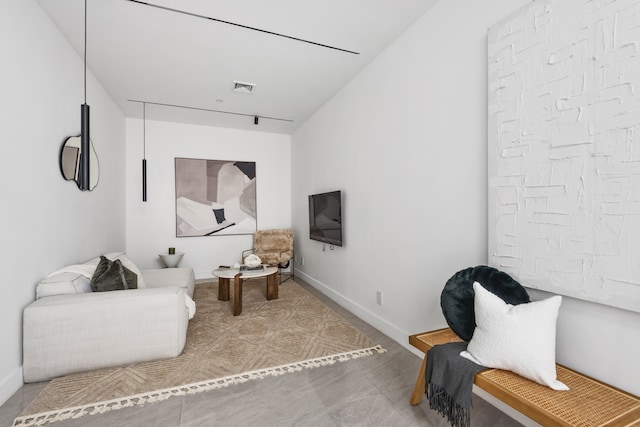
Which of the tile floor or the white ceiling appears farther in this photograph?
the white ceiling

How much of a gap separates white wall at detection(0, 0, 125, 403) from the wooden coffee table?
145 centimetres

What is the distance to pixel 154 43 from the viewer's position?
279cm

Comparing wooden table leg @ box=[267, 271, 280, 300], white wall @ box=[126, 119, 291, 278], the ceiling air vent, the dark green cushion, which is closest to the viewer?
the dark green cushion

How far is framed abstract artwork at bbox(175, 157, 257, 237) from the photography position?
529cm

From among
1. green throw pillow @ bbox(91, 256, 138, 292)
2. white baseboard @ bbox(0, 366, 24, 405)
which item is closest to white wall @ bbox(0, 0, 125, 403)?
white baseboard @ bbox(0, 366, 24, 405)

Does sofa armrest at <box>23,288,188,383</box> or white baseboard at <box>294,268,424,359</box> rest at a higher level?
sofa armrest at <box>23,288,188,383</box>

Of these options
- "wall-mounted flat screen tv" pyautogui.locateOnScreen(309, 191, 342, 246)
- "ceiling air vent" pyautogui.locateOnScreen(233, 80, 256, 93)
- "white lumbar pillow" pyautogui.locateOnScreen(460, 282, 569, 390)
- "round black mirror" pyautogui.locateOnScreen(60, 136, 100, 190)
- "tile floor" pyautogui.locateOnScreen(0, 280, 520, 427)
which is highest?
"ceiling air vent" pyautogui.locateOnScreen(233, 80, 256, 93)

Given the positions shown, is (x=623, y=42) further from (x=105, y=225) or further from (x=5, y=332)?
(x=105, y=225)

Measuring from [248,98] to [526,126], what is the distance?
3413mm

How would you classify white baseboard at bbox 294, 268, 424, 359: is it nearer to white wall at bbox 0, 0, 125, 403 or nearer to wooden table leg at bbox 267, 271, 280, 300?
wooden table leg at bbox 267, 271, 280, 300

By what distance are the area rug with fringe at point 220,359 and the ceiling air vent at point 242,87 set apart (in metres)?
2.71

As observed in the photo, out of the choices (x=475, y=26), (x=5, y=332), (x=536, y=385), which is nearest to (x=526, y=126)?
(x=475, y=26)

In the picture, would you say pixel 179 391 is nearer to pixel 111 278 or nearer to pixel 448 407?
pixel 111 278

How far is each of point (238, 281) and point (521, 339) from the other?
111 inches
